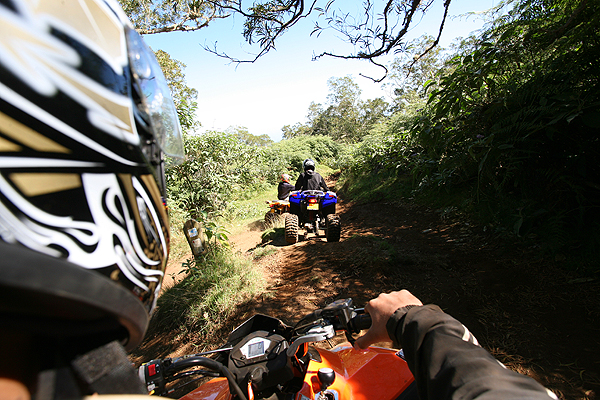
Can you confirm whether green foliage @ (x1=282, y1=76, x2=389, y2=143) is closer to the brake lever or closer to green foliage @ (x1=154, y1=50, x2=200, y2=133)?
green foliage @ (x1=154, y1=50, x2=200, y2=133)

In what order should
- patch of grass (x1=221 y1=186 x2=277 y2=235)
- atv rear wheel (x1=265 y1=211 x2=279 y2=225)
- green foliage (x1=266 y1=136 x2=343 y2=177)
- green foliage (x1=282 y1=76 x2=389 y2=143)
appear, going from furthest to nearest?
green foliage (x1=282 y1=76 x2=389 y2=143) < green foliage (x1=266 y1=136 x2=343 y2=177) < patch of grass (x1=221 y1=186 x2=277 y2=235) < atv rear wheel (x1=265 y1=211 x2=279 y2=225)

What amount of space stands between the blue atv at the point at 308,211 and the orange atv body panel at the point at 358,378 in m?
4.39

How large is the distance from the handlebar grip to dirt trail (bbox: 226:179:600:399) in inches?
68.9

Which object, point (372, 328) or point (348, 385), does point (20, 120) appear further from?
point (348, 385)

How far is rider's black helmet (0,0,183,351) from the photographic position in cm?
50

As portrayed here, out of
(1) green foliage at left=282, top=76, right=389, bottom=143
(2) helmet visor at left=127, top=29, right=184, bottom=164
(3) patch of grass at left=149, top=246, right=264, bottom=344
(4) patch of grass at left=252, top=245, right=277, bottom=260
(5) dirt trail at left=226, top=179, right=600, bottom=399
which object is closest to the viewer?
(2) helmet visor at left=127, top=29, right=184, bottom=164

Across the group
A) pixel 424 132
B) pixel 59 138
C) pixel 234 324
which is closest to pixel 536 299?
pixel 424 132

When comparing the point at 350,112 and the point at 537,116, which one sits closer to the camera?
the point at 537,116

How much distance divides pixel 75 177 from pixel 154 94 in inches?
17.0

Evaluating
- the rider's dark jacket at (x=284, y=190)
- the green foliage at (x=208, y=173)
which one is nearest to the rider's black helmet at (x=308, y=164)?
the rider's dark jacket at (x=284, y=190)

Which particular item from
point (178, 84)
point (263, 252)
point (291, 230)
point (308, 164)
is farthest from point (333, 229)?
point (178, 84)

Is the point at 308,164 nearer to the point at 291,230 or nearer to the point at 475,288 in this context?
the point at 291,230

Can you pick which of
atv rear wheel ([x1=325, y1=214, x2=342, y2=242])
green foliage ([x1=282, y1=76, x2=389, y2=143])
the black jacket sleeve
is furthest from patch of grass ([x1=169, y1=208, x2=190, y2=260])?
green foliage ([x1=282, y1=76, x2=389, y2=143])

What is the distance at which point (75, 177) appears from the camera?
2.21 ft
